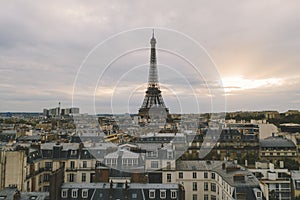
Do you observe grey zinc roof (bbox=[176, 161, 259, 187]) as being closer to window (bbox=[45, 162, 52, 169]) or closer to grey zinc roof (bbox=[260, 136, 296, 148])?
window (bbox=[45, 162, 52, 169])

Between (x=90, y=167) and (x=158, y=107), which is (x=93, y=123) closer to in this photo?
(x=158, y=107)

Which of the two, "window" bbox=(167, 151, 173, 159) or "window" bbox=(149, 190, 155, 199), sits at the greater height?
"window" bbox=(167, 151, 173, 159)

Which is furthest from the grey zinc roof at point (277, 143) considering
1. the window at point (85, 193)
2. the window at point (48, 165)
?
the window at point (85, 193)

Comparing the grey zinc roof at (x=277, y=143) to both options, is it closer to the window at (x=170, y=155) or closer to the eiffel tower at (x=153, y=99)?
the window at (x=170, y=155)

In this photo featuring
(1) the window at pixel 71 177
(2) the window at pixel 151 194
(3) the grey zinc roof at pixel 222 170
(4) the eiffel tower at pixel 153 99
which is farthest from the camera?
(4) the eiffel tower at pixel 153 99

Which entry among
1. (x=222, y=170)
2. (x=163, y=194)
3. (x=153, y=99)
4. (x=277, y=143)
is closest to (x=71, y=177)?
(x=163, y=194)

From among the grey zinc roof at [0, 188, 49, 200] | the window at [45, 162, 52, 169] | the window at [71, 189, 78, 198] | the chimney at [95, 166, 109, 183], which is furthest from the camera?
the window at [45, 162, 52, 169]

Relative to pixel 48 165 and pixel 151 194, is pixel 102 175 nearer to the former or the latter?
pixel 151 194

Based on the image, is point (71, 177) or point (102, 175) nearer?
point (102, 175)

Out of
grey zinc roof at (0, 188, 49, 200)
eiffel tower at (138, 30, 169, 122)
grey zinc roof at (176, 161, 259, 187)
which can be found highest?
eiffel tower at (138, 30, 169, 122)

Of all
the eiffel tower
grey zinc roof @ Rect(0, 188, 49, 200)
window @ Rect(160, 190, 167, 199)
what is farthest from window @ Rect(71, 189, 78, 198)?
the eiffel tower

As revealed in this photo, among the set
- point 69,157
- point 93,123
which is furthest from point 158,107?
point 69,157
